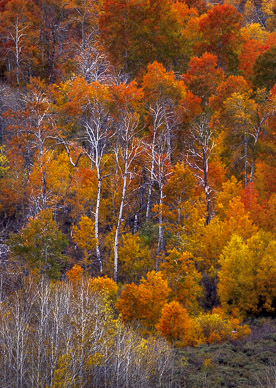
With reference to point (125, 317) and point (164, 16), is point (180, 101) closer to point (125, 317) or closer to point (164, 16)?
point (164, 16)

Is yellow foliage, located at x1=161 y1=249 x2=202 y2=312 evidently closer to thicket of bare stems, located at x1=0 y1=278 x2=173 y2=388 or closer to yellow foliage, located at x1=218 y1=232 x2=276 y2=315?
yellow foliage, located at x1=218 y1=232 x2=276 y2=315

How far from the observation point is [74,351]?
15539 millimetres

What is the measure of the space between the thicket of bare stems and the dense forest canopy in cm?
14

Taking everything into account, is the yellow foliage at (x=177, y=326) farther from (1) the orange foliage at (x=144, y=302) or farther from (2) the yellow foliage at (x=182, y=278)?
(2) the yellow foliage at (x=182, y=278)

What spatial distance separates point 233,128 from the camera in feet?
119

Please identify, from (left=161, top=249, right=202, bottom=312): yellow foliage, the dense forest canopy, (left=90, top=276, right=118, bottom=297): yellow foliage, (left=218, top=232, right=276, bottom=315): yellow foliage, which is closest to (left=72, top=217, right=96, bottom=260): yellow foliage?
the dense forest canopy

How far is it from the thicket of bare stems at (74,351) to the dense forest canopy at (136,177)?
0.45 ft

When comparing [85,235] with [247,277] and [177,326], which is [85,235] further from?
[247,277]

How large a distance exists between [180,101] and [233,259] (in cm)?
1428

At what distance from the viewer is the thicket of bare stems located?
15117 millimetres

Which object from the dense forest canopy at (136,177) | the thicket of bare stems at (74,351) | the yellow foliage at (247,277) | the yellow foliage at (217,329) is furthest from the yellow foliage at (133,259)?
the thicket of bare stems at (74,351)

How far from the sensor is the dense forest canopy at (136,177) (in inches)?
935

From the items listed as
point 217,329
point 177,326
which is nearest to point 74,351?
point 177,326

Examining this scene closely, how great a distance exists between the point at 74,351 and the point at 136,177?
2198cm
